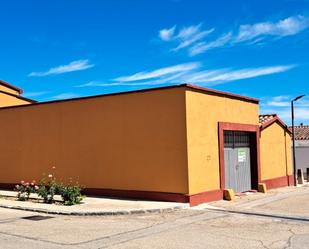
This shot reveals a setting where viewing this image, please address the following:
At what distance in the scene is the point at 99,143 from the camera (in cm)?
1750

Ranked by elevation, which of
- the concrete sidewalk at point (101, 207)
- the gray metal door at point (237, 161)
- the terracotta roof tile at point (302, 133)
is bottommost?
the concrete sidewalk at point (101, 207)

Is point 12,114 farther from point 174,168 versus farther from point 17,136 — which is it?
point 174,168

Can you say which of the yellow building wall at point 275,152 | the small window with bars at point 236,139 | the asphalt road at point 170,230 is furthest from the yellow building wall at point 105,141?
the yellow building wall at point 275,152

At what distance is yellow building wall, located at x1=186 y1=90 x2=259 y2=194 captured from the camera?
50.8 ft

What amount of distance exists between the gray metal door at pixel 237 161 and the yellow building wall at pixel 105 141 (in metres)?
3.22

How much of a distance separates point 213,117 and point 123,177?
389 centimetres

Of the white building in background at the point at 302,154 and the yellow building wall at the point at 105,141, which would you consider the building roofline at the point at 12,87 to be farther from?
the white building in background at the point at 302,154

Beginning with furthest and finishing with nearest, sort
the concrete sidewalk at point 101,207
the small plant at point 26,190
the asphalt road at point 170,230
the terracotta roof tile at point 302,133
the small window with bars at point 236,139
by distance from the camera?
the terracotta roof tile at point 302,133, the small window with bars at point 236,139, the small plant at point 26,190, the concrete sidewalk at point 101,207, the asphalt road at point 170,230

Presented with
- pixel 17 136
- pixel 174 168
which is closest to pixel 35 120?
pixel 17 136

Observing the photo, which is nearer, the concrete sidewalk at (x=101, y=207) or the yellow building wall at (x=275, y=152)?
the concrete sidewalk at (x=101, y=207)

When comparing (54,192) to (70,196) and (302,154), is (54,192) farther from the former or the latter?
(302,154)

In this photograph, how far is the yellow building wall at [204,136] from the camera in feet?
50.8

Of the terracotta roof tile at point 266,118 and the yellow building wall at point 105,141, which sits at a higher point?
the terracotta roof tile at point 266,118

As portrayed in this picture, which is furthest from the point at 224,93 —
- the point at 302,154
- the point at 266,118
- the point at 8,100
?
the point at 302,154
